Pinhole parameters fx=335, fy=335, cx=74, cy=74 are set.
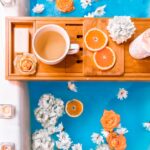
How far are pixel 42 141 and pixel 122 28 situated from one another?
0.50 m

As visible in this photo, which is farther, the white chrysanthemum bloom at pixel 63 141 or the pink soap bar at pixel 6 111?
the white chrysanthemum bloom at pixel 63 141

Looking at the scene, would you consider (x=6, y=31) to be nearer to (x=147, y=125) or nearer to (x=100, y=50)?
(x=100, y=50)

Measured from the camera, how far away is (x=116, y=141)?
3.97 feet

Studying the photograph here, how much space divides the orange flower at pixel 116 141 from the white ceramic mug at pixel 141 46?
33cm

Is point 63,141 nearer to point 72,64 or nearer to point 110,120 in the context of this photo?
point 110,120

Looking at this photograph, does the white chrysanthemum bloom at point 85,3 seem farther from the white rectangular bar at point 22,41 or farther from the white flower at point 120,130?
the white flower at point 120,130

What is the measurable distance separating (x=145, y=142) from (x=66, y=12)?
58 cm

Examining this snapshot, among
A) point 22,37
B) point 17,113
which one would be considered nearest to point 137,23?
point 22,37

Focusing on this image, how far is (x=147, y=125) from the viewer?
1.25 metres

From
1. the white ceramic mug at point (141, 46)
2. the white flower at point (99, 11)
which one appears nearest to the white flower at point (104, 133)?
the white ceramic mug at point (141, 46)

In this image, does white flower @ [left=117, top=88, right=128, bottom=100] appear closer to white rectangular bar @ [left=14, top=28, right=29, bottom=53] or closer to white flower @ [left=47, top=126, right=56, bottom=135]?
white flower @ [left=47, top=126, right=56, bottom=135]

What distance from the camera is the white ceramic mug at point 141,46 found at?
939 mm

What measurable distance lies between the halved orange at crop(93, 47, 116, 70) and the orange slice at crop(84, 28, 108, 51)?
0.02 metres

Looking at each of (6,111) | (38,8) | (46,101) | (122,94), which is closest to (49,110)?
(46,101)
